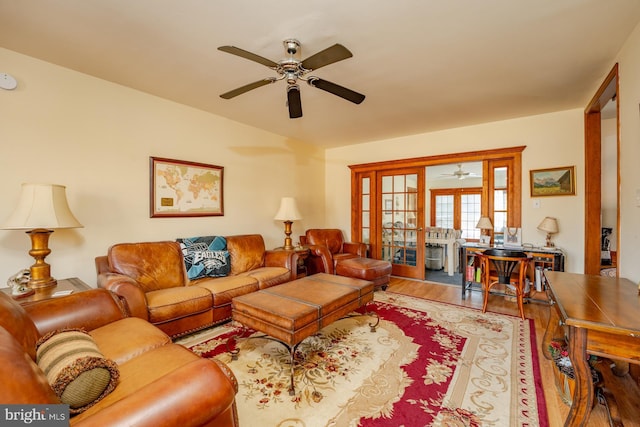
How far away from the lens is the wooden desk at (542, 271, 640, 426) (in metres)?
1.18

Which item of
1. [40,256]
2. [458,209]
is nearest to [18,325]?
[40,256]

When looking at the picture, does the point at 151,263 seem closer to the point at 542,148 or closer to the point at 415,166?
the point at 415,166

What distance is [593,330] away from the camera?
123 cm

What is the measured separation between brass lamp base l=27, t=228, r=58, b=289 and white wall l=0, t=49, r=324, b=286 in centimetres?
37

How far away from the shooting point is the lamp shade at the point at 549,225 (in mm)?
3416

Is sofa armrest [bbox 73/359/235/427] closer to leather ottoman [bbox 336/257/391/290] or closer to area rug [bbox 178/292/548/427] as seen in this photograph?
area rug [bbox 178/292/548/427]

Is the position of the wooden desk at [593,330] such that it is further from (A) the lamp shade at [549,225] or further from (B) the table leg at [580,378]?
(A) the lamp shade at [549,225]

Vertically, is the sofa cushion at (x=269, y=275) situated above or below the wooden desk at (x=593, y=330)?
below

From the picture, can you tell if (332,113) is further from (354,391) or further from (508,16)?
(354,391)

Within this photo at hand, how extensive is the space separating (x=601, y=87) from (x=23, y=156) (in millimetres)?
5262

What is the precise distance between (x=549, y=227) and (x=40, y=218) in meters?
5.08

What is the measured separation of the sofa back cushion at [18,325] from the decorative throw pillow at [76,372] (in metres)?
0.05

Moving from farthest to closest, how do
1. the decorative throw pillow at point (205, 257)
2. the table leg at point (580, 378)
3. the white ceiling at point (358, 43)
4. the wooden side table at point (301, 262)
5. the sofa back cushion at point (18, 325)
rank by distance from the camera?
the wooden side table at point (301, 262) → the decorative throw pillow at point (205, 257) → the white ceiling at point (358, 43) → the table leg at point (580, 378) → the sofa back cushion at point (18, 325)

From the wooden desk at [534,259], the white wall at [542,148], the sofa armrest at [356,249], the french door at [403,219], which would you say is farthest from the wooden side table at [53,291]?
the white wall at [542,148]
